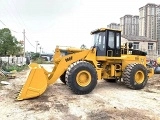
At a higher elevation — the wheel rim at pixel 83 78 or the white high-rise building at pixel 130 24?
the white high-rise building at pixel 130 24

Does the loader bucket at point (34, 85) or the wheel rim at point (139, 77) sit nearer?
the loader bucket at point (34, 85)

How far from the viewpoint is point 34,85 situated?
8555mm

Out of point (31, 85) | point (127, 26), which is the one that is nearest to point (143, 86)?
point (31, 85)

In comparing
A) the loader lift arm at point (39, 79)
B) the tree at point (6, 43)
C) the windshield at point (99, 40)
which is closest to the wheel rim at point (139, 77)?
the windshield at point (99, 40)

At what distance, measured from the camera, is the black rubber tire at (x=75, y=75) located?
930 centimetres

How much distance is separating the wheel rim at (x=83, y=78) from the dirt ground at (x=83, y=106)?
0.47 metres

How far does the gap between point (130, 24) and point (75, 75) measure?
181 ft

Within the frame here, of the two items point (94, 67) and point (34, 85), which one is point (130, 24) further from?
point (34, 85)

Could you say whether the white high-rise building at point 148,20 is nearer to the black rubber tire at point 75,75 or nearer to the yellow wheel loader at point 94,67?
the yellow wheel loader at point 94,67

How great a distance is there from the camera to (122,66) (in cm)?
1124

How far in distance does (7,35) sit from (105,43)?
149 feet

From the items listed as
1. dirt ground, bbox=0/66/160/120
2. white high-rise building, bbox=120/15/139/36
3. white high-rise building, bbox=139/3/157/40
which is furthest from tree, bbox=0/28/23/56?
dirt ground, bbox=0/66/160/120

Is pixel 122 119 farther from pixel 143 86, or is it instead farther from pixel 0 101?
pixel 143 86

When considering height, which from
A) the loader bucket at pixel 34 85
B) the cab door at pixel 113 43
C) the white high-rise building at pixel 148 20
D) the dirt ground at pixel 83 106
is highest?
the white high-rise building at pixel 148 20
